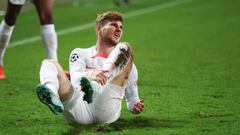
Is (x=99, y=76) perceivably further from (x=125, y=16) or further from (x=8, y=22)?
(x=125, y=16)

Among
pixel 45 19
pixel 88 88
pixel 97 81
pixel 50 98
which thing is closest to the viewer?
pixel 50 98

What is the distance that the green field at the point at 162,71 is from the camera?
5781mm

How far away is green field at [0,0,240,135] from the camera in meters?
5.78

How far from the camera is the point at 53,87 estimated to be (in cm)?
521

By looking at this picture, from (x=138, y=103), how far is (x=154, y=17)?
11.5 metres

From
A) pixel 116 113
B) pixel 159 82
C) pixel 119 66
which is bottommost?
pixel 159 82

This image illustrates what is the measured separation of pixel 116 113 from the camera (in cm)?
571

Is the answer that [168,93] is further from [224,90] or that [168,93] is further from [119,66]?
[119,66]

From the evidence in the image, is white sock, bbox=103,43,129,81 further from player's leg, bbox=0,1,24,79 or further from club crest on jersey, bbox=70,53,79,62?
player's leg, bbox=0,1,24,79

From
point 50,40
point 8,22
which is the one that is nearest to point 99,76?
point 50,40

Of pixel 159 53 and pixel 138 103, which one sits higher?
pixel 138 103

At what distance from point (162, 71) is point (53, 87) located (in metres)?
4.21

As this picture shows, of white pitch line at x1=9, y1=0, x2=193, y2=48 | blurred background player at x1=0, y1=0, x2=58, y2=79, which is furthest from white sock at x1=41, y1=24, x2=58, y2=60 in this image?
white pitch line at x1=9, y1=0, x2=193, y2=48

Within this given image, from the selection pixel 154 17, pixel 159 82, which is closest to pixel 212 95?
pixel 159 82
